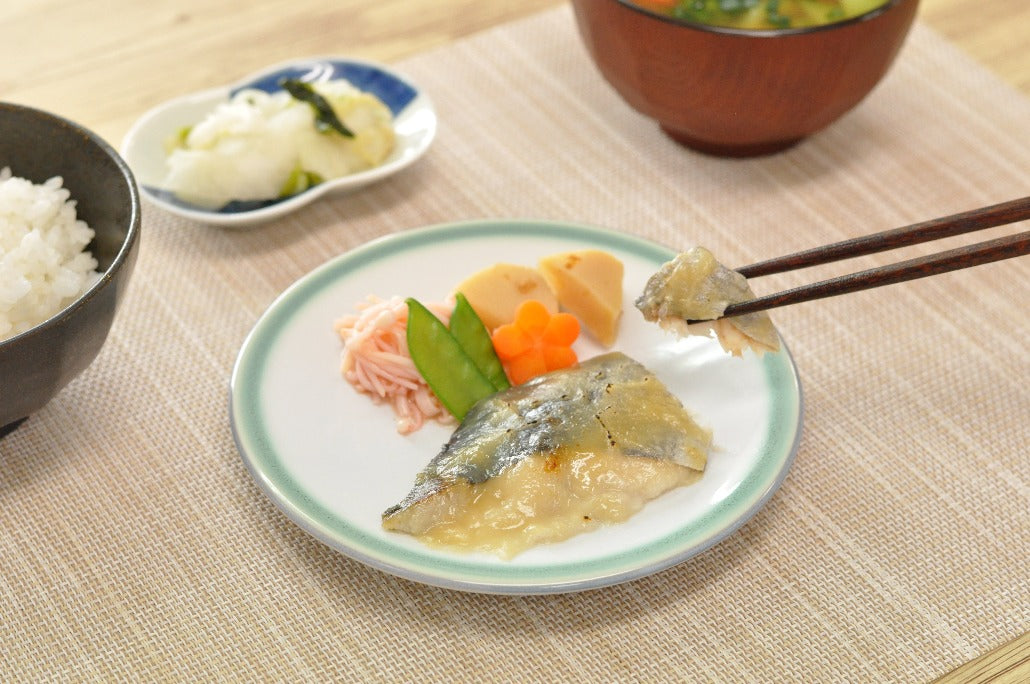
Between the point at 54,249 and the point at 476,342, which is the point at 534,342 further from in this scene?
the point at 54,249

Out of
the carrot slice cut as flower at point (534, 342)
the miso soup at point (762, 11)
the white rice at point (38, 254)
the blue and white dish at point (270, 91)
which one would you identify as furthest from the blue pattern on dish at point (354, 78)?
the carrot slice cut as flower at point (534, 342)

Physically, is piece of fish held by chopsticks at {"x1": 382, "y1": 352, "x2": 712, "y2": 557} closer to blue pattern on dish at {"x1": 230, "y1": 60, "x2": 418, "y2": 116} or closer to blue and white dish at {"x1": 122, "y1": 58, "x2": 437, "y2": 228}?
blue and white dish at {"x1": 122, "y1": 58, "x2": 437, "y2": 228}

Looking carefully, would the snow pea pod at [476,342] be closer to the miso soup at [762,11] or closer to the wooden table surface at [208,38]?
the miso soup at [762,11]

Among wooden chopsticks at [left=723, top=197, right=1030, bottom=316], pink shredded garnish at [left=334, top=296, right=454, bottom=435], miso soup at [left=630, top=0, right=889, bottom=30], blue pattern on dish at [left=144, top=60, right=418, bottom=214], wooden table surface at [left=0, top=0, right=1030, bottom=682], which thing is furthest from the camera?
wooden table surface at [left=0, top=0, right=1030, bottom=682]

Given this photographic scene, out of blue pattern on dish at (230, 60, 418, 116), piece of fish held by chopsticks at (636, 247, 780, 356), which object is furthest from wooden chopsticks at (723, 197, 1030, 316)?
blue pattern on dish at (230, 60, 418, 116)

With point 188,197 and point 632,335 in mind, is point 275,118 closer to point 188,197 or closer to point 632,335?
point 188,197

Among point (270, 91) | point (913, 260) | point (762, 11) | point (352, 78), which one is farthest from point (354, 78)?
point (913, 260)
